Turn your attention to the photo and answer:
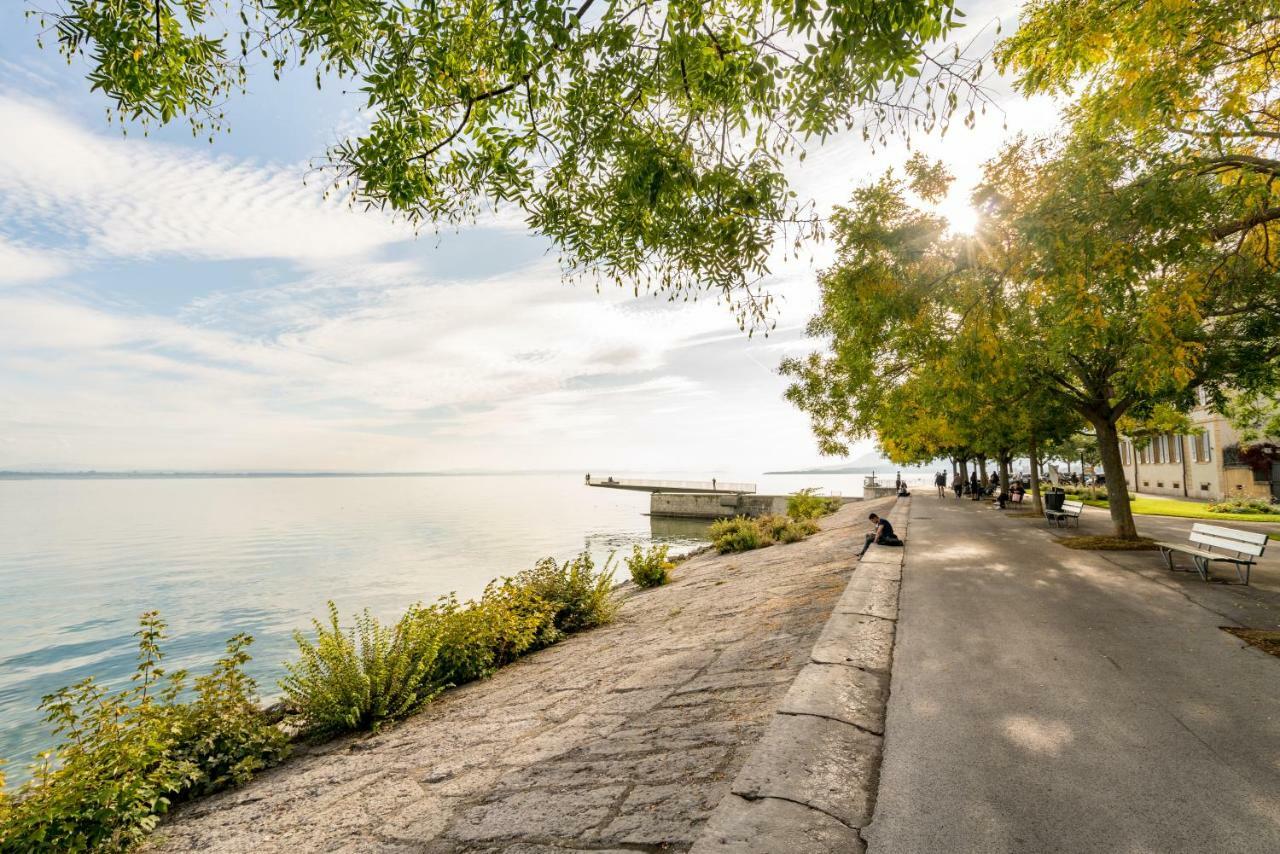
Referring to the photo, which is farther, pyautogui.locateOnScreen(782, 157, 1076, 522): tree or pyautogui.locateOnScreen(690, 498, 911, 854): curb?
pyautogui.locateOnScreen(782, 157, 1076, 522): tree

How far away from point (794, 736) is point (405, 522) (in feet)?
230

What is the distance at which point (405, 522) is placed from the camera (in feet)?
221

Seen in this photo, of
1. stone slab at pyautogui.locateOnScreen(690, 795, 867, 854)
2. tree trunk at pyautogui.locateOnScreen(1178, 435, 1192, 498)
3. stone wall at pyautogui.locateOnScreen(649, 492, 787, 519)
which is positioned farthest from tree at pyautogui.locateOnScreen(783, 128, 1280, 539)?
stone wall at pyautogui.locateOnScreen(649, 492, 787, 519)

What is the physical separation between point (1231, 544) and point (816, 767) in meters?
10.3

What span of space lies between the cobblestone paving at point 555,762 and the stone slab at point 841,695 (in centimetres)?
24

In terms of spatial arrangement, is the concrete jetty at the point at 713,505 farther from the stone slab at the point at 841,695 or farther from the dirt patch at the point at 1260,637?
the stone slab at the point at 841,695

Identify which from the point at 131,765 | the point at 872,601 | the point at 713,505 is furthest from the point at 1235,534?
the point at 713,505

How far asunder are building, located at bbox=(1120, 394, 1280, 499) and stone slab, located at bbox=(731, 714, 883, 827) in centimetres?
3564

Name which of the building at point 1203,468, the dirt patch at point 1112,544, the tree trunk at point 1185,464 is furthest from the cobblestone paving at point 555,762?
the tree trunk at point 1185,464

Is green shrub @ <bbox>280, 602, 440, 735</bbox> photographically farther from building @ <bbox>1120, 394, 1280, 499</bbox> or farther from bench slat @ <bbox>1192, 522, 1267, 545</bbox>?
building @ <bbox>1120, 394, 1280, 499</bbox>

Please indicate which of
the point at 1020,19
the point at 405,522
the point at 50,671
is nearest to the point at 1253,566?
the point at 1020,19

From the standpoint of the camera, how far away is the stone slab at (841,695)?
13.4ft

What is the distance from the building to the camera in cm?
3506

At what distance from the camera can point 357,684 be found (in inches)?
Result: 272
